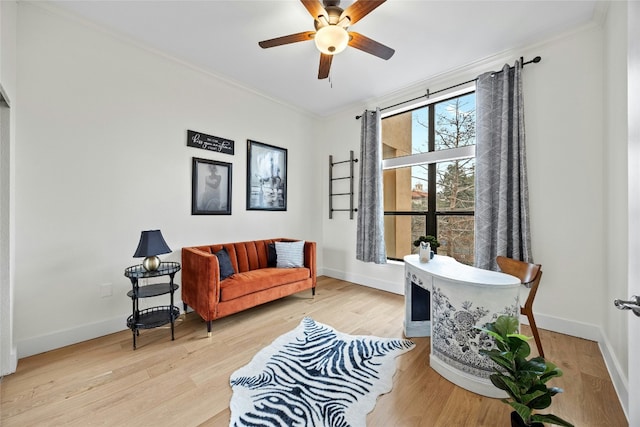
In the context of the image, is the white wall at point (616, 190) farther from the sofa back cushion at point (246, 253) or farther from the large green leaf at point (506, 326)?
the sofa back cushion at point (246, 253)

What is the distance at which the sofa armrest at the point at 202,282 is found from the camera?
2523mm

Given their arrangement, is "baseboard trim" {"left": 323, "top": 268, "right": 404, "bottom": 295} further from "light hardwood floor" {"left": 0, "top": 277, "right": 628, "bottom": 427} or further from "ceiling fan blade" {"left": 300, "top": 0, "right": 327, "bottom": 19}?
"ceiling fan blade" {"left": 300, "top": 0, "right": 327, "bottom": 19}

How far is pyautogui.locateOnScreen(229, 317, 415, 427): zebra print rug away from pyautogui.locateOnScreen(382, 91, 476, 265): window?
174cm

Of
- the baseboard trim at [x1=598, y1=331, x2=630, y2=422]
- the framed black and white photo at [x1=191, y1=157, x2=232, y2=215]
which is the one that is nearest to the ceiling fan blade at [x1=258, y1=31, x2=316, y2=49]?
the framed black and white photo at [x1=191, y1=157, x2=232, y2=215]

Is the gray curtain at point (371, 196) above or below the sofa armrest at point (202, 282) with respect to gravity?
above

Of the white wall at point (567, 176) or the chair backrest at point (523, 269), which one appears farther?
the white wall at point (567, 176)

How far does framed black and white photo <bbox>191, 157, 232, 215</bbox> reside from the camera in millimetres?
3182

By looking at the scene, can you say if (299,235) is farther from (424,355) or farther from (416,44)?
(416,44)

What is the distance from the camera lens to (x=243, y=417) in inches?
59.6

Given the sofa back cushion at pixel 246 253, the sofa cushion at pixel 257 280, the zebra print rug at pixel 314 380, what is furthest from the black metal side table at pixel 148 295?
the zebra print rug at pixel 314 380

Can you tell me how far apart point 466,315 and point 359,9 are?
7.72ft

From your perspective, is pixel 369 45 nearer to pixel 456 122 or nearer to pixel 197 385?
pixel 456 122

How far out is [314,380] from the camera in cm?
182

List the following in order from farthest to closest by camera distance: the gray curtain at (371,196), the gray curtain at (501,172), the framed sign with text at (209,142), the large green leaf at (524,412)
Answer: the gray curtain at (371,196) → the framed sign with text at (209,142) → the gray curtain at (501,172) → the large green leaf at (524,412)
